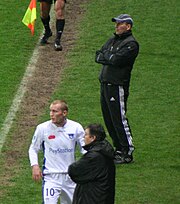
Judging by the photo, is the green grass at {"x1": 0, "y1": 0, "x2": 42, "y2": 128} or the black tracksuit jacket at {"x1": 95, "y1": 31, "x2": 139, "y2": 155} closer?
the black tracksuit jacket at {"x1": 95, "y1": 31, "x2": 139, "y2": 155}

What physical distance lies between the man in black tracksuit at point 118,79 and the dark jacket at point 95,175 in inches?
162

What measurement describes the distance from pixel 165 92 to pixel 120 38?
3.70 meters

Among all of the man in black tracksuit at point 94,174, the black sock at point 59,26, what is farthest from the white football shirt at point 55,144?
the black sock at point 59,26

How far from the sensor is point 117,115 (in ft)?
54.3

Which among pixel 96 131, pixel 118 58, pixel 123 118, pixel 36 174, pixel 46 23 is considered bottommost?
pixel 46 23

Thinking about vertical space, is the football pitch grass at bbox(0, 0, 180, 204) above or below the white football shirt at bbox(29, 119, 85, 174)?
below

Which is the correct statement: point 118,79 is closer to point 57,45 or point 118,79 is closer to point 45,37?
point 57,45

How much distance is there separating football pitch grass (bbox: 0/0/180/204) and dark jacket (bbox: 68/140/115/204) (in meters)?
2.79

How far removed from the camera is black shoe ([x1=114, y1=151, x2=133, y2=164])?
654 inches

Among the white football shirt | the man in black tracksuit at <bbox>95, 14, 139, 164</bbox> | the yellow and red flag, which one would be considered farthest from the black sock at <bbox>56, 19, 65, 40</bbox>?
the white football shirt

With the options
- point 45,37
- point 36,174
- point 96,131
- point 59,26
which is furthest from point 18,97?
point 96,131

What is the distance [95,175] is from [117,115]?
448 cm

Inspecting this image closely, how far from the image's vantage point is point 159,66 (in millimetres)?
21109

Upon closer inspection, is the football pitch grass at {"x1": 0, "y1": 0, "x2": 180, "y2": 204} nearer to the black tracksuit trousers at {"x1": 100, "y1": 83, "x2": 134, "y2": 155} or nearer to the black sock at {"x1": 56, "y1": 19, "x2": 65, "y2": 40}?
the black tracksuit trousers at {"x1": 100, "y1": 83, "x2": 134, "y2": 155}
